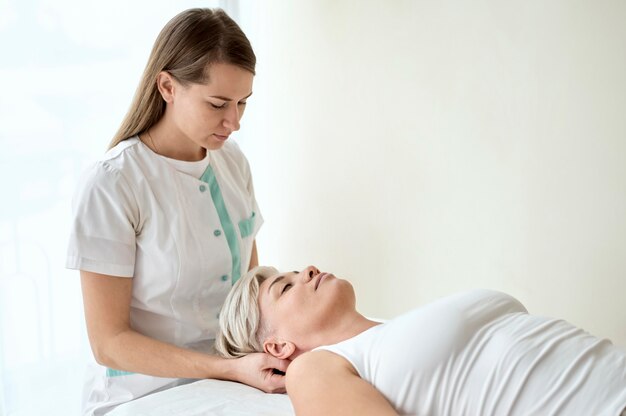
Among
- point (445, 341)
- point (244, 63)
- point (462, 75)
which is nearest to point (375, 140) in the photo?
point (462, 75)

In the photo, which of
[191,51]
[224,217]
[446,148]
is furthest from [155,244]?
[446,148]

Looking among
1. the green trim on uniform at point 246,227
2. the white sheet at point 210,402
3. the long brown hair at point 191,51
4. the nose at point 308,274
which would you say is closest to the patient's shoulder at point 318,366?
the white sheet at point 210,402

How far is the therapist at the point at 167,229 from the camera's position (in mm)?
1848

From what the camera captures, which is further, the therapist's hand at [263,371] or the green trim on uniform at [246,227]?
the green trim on uniform at [246,227]

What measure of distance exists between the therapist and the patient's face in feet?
0.27

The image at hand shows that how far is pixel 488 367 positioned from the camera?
1514 mm

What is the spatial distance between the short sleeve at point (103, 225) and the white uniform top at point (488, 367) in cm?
62

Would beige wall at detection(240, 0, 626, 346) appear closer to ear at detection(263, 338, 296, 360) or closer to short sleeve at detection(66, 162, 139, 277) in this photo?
ear at detection(263, 338, 296, 360)

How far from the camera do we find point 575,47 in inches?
97.7

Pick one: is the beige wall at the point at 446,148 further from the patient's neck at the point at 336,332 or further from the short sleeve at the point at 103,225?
the short sleeve at the point at 103,225

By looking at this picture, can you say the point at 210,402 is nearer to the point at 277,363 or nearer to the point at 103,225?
the point at 277,363

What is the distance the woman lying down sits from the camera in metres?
1.46

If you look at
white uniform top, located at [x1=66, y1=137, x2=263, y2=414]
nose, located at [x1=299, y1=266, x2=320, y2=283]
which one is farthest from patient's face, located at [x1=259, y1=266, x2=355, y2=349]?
white uniform top, located at [x1=66, y1=137, x2=263, y2=414]

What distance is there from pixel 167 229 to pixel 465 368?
83 cm
